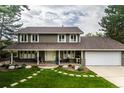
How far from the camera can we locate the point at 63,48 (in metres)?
29.6

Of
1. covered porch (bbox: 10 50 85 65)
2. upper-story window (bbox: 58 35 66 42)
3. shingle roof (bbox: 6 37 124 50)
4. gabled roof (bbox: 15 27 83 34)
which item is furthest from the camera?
upper-story window (bbox: 58 35 66 42)

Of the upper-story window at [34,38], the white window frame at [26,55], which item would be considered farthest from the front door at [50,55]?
the upper-story window at [34,38]

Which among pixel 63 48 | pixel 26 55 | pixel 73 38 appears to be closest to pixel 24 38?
pixel 26 55

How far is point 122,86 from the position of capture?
16000mm

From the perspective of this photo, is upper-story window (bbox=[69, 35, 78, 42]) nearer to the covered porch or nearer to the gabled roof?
the gabled roof

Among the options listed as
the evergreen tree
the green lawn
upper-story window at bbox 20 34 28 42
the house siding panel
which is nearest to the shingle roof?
the house siding panel

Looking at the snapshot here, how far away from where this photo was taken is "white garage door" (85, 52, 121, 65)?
30.0 metres

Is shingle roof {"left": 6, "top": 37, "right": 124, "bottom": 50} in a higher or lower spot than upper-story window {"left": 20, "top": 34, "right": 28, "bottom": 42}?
lower

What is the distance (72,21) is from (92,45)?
11.7 metres

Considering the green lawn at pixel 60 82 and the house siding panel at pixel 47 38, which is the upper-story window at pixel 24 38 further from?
the green lawn at pixel 60 82

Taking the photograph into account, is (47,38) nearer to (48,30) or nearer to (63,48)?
(48,30)

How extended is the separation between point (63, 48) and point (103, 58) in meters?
4.24
